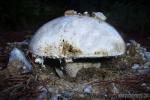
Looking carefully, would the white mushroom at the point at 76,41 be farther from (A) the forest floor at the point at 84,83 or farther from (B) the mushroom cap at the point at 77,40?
(A) the forest floor at the point at 84,83

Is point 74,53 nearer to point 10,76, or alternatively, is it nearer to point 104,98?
point 104,98

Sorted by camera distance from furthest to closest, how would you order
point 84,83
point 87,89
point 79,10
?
point 79,10, point 84,83, point 87,89

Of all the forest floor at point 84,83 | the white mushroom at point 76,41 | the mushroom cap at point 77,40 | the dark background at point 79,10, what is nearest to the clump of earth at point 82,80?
the forest floor at point 84,83

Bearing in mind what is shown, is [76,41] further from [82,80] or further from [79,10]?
[79,10]

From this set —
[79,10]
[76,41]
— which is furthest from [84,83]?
[79,10]

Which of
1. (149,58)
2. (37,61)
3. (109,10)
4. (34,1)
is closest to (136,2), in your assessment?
(109,10)

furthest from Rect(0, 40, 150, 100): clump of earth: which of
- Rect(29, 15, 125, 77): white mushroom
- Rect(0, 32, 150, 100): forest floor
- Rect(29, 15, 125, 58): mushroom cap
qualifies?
Rect(29, 15, 125, 58): mushroom cap
